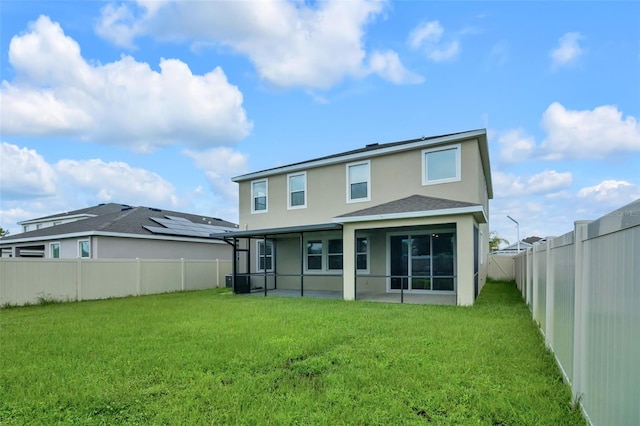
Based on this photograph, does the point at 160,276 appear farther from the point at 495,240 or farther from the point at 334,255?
the point at 495,240

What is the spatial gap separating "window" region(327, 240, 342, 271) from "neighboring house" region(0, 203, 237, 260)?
30.8 feet

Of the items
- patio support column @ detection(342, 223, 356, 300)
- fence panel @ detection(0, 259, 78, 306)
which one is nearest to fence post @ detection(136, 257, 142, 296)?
fence panel @ detection(0, 259, 78, 306)

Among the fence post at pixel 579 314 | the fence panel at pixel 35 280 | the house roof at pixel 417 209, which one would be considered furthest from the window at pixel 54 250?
the fence post at pixel 579 314

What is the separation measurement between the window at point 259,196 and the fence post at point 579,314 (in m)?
13.3

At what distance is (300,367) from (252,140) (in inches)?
591

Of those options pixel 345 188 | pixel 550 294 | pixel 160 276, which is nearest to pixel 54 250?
pixel 160 276

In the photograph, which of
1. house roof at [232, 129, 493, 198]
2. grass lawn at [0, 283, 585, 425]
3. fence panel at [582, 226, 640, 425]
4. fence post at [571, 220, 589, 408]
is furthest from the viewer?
house roof at [232, 129, 493, 198]

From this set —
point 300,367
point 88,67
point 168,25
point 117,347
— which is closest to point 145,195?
point 88,67

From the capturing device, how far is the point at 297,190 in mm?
14906

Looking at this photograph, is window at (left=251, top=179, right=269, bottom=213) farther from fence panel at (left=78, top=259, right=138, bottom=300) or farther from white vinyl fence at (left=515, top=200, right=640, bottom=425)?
white vinyl fence at (left=515, top=200, right=640, bottom=425)

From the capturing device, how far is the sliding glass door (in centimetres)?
1254

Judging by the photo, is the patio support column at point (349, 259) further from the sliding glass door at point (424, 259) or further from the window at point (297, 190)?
the window at point (297, 190)

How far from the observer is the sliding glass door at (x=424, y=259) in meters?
12.5

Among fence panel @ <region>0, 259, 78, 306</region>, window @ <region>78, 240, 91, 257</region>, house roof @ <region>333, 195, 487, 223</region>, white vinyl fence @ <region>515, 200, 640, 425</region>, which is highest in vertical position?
house roof @ <region>333, 195, 487, 223</region>
